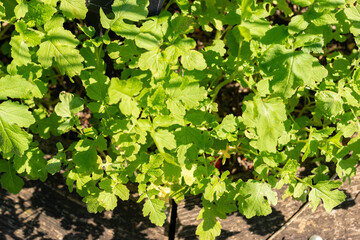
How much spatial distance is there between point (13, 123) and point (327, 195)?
1359mm

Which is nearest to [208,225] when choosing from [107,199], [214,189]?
[214,189]

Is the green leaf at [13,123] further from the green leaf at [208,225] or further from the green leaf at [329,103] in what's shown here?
the green leaf at [329,103]

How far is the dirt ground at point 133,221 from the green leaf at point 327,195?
433mm

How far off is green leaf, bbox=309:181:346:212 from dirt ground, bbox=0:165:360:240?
1.42 feet

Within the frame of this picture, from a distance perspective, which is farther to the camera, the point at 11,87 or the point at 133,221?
the point at 133,221

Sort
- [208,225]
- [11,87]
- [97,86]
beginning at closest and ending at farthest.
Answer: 1. [11,87]
2. [97,86]
3. [208,225]

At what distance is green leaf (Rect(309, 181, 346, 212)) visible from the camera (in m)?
1.64

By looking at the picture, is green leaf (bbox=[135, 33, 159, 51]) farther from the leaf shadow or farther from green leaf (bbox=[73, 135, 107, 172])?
the leaf shadow

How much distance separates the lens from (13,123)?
138 centimetres

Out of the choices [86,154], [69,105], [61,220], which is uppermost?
[69,105]

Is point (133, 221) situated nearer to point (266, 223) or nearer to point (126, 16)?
point (266, 223)

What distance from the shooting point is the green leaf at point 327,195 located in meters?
1.64

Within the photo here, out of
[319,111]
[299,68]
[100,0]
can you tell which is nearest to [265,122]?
[299,68]

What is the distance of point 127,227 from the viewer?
2.06 m
